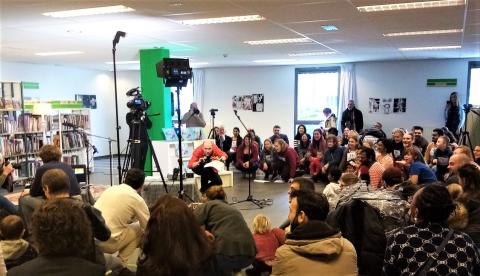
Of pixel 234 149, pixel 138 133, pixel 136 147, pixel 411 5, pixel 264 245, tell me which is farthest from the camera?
pixel 234 149

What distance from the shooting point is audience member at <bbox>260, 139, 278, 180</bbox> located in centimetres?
875

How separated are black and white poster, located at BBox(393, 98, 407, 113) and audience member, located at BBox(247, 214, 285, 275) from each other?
853 centimetres

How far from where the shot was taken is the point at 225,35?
6711mm

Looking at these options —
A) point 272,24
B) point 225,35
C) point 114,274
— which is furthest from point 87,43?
point 114,274

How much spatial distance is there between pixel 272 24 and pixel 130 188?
11.0 ft

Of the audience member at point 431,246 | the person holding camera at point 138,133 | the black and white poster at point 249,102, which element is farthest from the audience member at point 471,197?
the black and white poster at point 249,102

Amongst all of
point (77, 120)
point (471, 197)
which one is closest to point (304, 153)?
point (77, 120)

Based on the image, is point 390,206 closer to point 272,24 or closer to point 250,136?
point 272,24

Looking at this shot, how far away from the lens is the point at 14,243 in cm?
299

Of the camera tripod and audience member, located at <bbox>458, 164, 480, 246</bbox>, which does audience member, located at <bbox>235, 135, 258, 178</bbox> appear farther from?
audience member, located at <bbox>458, 164, 480, 246</bbox>

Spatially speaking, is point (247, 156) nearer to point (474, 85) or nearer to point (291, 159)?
point (291, 159)

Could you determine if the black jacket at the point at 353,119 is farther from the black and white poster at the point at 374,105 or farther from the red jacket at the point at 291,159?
the red jacket at the point at 291,159

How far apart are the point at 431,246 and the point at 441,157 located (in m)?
4.43

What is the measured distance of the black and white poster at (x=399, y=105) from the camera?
36.1ft
